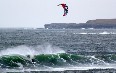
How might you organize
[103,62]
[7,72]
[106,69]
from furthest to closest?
[103,62]
[106,69]
[7,72]

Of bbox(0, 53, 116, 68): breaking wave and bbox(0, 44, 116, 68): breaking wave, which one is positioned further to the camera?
bbox(0, 53, 116, 68): breaking wave

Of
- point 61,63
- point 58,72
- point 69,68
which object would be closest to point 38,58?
point 61,63

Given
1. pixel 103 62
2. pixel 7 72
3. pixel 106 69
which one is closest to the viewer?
pixel 7 72

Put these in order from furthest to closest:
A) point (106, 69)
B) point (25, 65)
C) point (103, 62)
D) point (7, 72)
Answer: point (103, 62)
point (25, 65)
point (106, 69)
point (7, 72)

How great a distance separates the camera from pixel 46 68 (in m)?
41.6

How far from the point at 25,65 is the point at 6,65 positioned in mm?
2074

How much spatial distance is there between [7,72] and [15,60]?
694cm

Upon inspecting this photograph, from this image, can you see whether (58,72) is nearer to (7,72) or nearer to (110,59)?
(7,72)

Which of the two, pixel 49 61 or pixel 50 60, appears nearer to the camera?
pixel 49 61

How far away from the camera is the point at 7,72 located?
124 feet

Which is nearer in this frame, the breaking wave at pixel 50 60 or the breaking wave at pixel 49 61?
the breaking wave at pixel 49 61

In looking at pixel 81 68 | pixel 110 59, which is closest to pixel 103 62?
pixel 110 59

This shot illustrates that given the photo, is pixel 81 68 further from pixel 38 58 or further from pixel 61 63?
pixel 38 58

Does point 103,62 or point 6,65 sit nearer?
point 6,65
